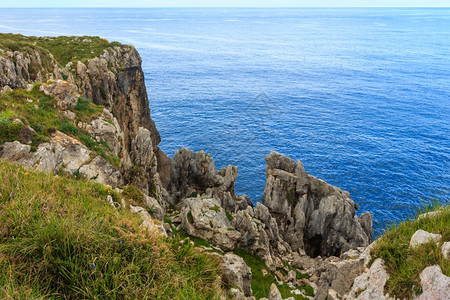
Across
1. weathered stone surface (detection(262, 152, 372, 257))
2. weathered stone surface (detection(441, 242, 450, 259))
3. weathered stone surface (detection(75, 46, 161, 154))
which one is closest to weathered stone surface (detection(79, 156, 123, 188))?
weathered stone surface (detection(441, 242, 450, 259))

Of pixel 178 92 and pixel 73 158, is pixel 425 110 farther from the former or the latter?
pixel 73 158

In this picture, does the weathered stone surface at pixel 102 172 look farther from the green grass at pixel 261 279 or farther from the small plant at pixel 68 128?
the green grass at pixel 261 279

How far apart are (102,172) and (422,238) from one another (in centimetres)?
2114

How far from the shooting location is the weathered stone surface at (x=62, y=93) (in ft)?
104

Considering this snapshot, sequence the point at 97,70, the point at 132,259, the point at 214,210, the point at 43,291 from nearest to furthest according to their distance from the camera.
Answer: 1. the point at 43,291
2. the point at 132,259
3. the point at 214,210
4. the point at 97,70

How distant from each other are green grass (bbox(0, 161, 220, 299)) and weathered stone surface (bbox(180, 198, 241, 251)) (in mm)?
25072

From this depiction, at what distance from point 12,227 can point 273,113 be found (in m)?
103

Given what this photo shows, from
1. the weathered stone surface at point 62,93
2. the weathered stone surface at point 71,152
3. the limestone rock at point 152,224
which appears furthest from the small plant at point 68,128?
the limestone rock at point 152,224

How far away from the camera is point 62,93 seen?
3234 cm

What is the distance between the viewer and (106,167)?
24797 mm

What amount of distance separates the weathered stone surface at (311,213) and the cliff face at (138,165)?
16 centimetres

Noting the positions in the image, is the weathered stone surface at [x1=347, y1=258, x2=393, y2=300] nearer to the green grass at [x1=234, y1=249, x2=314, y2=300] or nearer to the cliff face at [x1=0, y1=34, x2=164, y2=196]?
the green grass at [x1=234, y1=249, x2=314, y2=300]

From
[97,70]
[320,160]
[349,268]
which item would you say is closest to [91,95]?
[97,70]

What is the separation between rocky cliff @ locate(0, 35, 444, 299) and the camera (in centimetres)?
2248
